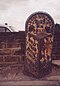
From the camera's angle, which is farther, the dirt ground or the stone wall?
the stone wall

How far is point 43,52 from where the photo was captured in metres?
6.07

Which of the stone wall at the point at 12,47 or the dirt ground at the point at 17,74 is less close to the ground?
the stone wall at the point at 12,47

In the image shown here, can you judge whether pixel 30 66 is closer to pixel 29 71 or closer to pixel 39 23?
pixel 29 71

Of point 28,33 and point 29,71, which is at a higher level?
point 28,33

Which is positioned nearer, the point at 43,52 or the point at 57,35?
the point at 43,52

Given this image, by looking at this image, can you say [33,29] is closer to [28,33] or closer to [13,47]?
[28,33]

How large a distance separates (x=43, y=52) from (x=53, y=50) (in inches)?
28.3

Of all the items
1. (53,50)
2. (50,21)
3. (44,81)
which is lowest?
(44,81)

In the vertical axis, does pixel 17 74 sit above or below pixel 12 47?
below

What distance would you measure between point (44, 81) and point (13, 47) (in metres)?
1.34

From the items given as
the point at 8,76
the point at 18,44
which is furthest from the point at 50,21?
the point at 8,76

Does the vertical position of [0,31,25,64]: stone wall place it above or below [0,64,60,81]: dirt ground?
above

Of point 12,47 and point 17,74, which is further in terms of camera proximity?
point 12,47

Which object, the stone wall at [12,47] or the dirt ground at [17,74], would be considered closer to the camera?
the dirt ground at [17,74]
